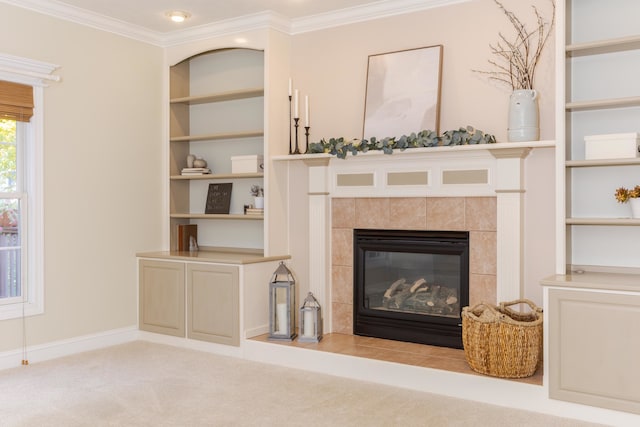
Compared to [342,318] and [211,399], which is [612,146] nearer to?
[342,318]

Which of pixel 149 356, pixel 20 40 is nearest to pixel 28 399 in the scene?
pixel 149 356

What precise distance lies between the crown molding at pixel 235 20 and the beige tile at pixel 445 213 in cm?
140

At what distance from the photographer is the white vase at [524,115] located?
389cm

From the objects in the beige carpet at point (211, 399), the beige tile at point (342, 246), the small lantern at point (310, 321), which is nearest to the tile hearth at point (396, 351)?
the small lantern at point (310, 321)

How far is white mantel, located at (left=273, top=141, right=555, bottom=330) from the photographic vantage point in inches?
159

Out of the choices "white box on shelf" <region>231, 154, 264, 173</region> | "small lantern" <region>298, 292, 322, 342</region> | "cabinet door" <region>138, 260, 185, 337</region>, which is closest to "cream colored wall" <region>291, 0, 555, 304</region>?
"white box on shelf" <region>231, 154, 264, 173</region>

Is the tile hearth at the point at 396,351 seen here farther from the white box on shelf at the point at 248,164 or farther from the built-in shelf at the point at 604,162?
the white box on shelf at the point at 248,164

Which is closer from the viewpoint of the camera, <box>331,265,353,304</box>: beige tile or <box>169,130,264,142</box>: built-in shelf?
<box>331,265,353,304</box>: beige tile

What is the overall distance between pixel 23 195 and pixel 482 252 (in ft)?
10.9

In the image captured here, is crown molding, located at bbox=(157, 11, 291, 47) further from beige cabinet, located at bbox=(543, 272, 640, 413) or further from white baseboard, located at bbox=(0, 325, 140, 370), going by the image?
beige cabinet, located at bbox=(543, 272, 640, 413)

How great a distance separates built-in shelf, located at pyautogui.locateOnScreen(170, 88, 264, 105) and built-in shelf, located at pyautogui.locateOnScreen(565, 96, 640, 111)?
2.42 metres

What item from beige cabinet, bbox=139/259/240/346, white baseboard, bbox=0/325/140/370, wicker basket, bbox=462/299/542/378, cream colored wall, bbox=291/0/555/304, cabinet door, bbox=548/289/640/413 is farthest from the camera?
beige cabinet, bbox=139/259/240/346

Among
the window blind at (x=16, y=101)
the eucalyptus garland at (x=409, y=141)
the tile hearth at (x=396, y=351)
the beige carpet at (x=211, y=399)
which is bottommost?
the beige carpet at (x=211, y=399)

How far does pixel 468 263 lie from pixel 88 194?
3.00 m
